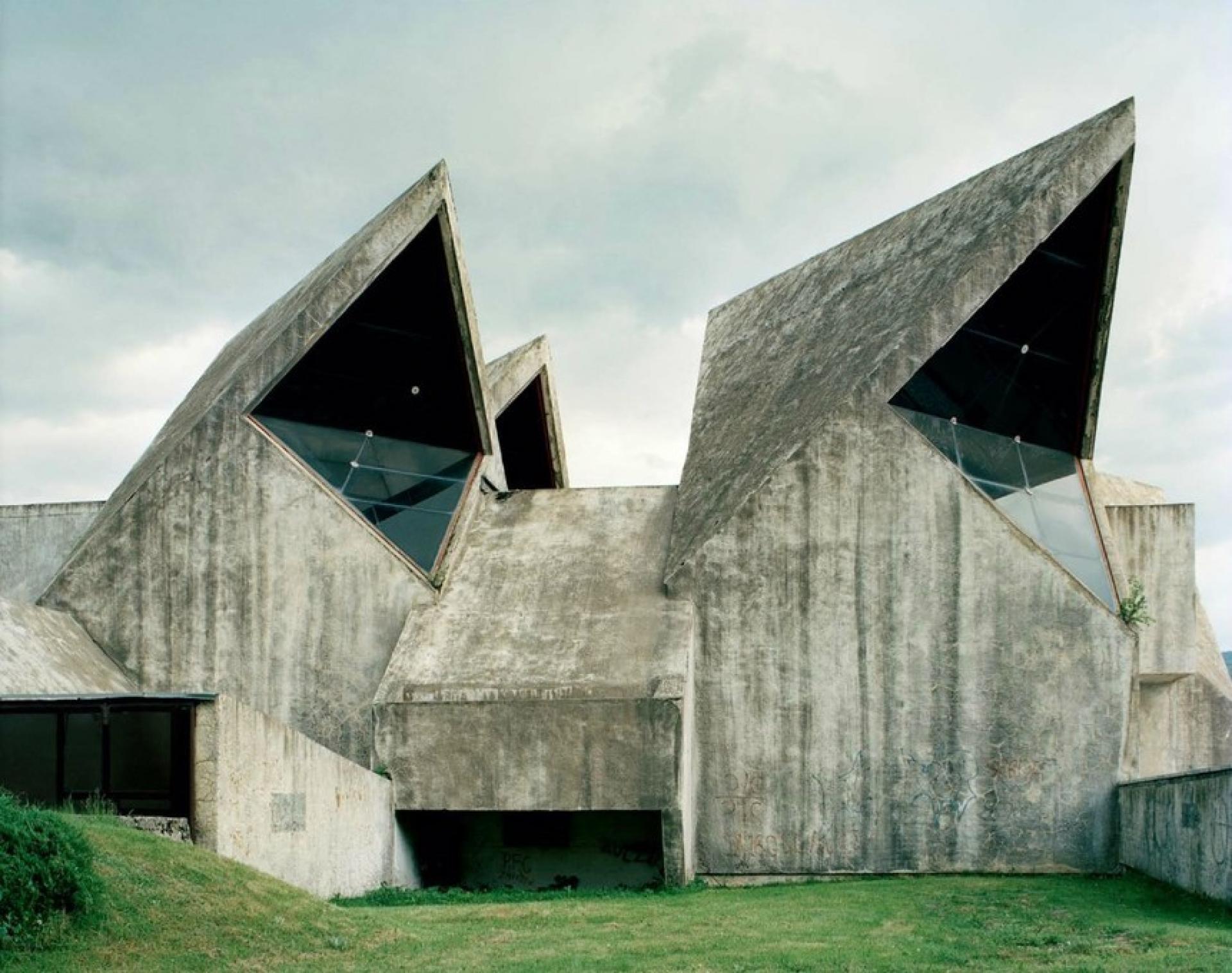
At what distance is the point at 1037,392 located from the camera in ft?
79.8

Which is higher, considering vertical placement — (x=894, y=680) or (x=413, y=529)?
(x=413, y=529)

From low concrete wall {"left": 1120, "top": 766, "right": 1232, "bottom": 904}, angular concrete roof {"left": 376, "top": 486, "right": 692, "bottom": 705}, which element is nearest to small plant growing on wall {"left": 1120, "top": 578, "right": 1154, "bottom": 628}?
low concrete wall {"left": 1120, "top": 766, "right": 1232, "bottom": 904}

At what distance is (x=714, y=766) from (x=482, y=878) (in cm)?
409

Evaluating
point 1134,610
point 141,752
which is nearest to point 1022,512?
point 1134,610

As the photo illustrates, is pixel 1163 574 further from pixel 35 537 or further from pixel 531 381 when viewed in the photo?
pixel 35 537

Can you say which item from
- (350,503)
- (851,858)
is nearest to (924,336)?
(851,858)

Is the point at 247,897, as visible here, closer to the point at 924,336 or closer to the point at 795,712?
the point at 795,712

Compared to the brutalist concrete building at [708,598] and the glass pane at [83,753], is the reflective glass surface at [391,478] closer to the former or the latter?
the brutalist concrete building at [708,598]

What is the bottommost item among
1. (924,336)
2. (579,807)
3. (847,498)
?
(579,807)

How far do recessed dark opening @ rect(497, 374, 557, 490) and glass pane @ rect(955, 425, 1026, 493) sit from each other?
14.0 m

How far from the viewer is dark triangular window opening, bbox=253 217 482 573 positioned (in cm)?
2434

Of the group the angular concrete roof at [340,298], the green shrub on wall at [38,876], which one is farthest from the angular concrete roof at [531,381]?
the green shrub on wall at [38,876]

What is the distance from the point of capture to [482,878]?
21.9 m

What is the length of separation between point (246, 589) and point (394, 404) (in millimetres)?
4621
